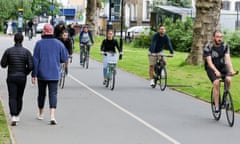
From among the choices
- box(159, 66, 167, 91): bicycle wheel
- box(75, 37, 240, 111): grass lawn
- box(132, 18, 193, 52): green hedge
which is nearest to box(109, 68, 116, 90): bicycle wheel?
box(159, 66, 167, 91): bicycle wheel

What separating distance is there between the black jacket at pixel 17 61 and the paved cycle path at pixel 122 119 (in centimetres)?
98

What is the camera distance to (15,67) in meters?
11.7

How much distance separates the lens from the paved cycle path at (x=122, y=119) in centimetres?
1063

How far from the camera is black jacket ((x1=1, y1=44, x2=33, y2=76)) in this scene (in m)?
11.6

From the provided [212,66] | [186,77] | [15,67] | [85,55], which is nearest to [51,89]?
[15,67]

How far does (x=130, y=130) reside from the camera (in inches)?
449

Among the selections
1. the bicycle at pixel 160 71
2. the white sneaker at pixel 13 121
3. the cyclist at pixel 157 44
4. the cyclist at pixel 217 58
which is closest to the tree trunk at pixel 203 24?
the cyclist at pixel 157 44

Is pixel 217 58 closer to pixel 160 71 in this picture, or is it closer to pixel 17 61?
pixel 17 61

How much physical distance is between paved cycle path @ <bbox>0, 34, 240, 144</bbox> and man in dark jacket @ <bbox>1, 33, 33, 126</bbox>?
1.50 ft

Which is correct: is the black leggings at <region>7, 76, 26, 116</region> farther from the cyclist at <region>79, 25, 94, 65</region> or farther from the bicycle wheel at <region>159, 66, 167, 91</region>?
the cyclist at <region>79, 25, 94, 65</region>

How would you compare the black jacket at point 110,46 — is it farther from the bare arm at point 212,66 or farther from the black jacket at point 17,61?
the black jacket at point 17,61

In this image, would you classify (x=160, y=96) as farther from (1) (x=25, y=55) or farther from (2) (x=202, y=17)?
(2) (x=202, y=17)

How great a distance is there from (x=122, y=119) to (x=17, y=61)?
2431 millimetres

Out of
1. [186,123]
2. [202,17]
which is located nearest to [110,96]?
[186,123]
